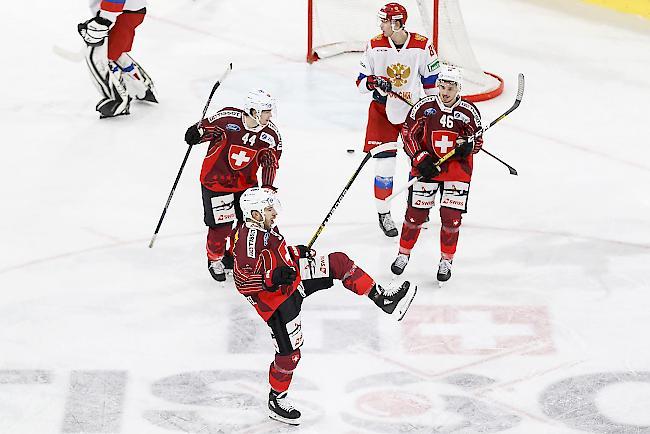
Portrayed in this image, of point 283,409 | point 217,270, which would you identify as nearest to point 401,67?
point 217,270

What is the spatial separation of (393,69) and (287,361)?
2.12 metres

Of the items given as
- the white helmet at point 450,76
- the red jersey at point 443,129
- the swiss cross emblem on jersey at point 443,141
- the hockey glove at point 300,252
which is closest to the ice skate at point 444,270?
the red jersey at point 443,129

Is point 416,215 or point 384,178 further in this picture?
point 384,178

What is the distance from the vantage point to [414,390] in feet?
17.2

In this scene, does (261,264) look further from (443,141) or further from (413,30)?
(413,30)

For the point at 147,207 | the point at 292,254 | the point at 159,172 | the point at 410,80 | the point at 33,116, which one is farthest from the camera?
the point at 33,116

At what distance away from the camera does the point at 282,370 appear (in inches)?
194

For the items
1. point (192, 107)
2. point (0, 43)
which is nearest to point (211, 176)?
point (192, 107)

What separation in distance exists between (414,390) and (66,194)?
2718 millimetres

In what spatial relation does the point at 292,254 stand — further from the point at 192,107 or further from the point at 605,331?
the point at 192,107

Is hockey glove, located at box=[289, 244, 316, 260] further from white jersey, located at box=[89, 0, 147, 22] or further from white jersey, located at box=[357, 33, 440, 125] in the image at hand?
white jersey, located at box=[89, 0, 147, 22]

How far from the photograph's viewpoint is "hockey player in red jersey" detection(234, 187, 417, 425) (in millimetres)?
4820

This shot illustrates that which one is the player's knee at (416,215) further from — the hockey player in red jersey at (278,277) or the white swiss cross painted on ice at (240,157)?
the hockey player in red jersey at (278,277)

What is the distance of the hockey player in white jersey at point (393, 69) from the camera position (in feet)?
21.3
